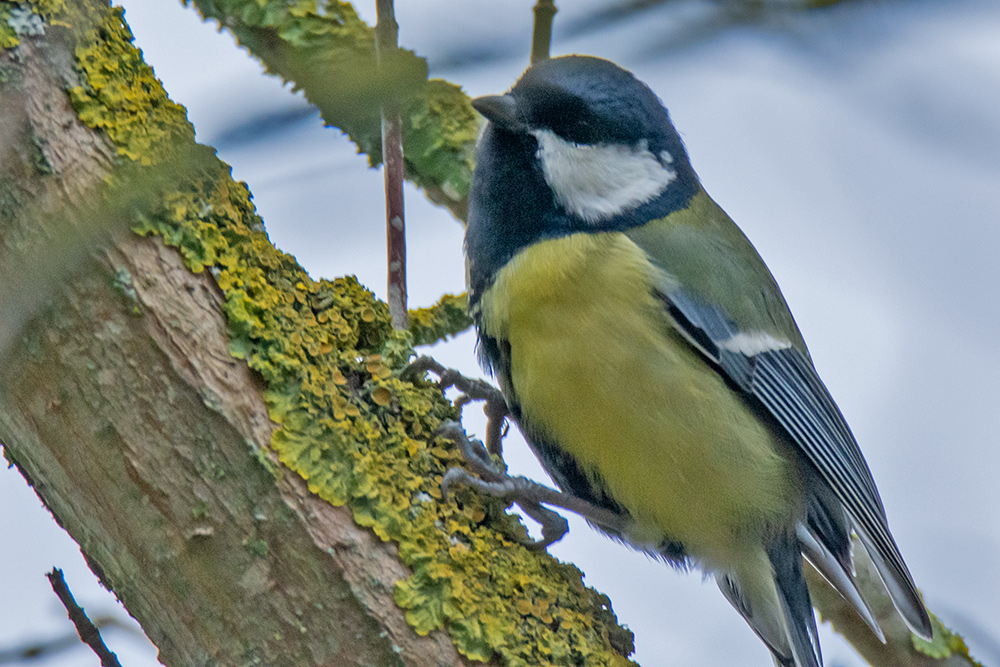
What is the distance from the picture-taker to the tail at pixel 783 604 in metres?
2.19

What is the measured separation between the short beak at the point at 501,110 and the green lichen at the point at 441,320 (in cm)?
43

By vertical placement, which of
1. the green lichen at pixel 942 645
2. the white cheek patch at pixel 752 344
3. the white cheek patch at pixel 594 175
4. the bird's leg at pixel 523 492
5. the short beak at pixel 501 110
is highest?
the short beak at pixel 501 110

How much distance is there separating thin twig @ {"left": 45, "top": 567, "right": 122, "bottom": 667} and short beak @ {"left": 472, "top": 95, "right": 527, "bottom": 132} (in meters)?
1.27

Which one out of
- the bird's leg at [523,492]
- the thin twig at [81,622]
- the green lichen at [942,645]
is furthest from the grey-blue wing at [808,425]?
the thin twig at [81,622]

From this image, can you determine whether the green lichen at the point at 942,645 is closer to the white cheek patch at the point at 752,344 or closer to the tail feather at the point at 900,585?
the tail feather at the point at 900,585

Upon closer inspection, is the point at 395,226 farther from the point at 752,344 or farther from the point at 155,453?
the point at 752,344

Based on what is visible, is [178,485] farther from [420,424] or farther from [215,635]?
[420,424]

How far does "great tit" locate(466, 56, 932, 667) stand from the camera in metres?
2.03

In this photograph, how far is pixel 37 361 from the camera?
1413 mm

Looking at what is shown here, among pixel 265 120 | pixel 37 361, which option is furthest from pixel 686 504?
pixel 265 120

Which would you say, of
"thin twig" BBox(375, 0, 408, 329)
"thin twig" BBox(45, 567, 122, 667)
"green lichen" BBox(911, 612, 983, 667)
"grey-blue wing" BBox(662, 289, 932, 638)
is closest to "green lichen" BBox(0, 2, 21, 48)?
"thin twig" BBox(375, 0, 408, 329)

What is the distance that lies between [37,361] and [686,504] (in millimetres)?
1300

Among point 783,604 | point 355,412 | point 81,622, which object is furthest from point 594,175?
point 81,622

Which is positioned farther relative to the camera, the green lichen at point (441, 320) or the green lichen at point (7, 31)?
the green lichen at point (441, 320)
